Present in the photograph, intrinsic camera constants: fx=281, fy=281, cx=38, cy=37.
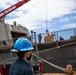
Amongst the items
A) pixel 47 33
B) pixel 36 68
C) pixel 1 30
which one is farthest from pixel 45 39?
pixel 1 30

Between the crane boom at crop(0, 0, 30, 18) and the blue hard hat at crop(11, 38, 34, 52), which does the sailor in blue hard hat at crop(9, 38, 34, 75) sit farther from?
the crane boom at crop(0, 0, 30, 18)

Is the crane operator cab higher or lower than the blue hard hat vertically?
lower

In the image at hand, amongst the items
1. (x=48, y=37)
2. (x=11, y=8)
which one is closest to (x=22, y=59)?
(x=48, y=37)

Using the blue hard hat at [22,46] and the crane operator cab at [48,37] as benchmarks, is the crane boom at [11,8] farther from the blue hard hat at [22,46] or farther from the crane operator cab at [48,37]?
the blue hard hat at [22,46]

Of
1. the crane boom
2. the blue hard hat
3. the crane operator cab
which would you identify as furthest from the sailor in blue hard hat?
the crane boom

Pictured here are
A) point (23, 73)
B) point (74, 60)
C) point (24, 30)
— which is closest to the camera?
point (23, 73)

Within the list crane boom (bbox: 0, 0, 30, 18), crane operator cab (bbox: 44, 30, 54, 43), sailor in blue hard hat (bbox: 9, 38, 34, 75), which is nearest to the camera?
sailor in blue hard hat (bbox: 9, 38, 34, 75)

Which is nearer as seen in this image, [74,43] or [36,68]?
[36,68]

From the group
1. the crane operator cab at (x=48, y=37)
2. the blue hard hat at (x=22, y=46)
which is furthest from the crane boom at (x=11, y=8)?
the blue hard hat at (x=22, y=46)

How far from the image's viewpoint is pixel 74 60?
1711 centimetres

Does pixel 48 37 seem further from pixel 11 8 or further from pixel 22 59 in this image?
pixel 22 59

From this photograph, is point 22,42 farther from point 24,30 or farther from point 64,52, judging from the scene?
point 24,30

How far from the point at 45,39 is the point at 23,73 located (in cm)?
1534

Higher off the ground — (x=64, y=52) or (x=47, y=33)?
(x=47, y=33)
